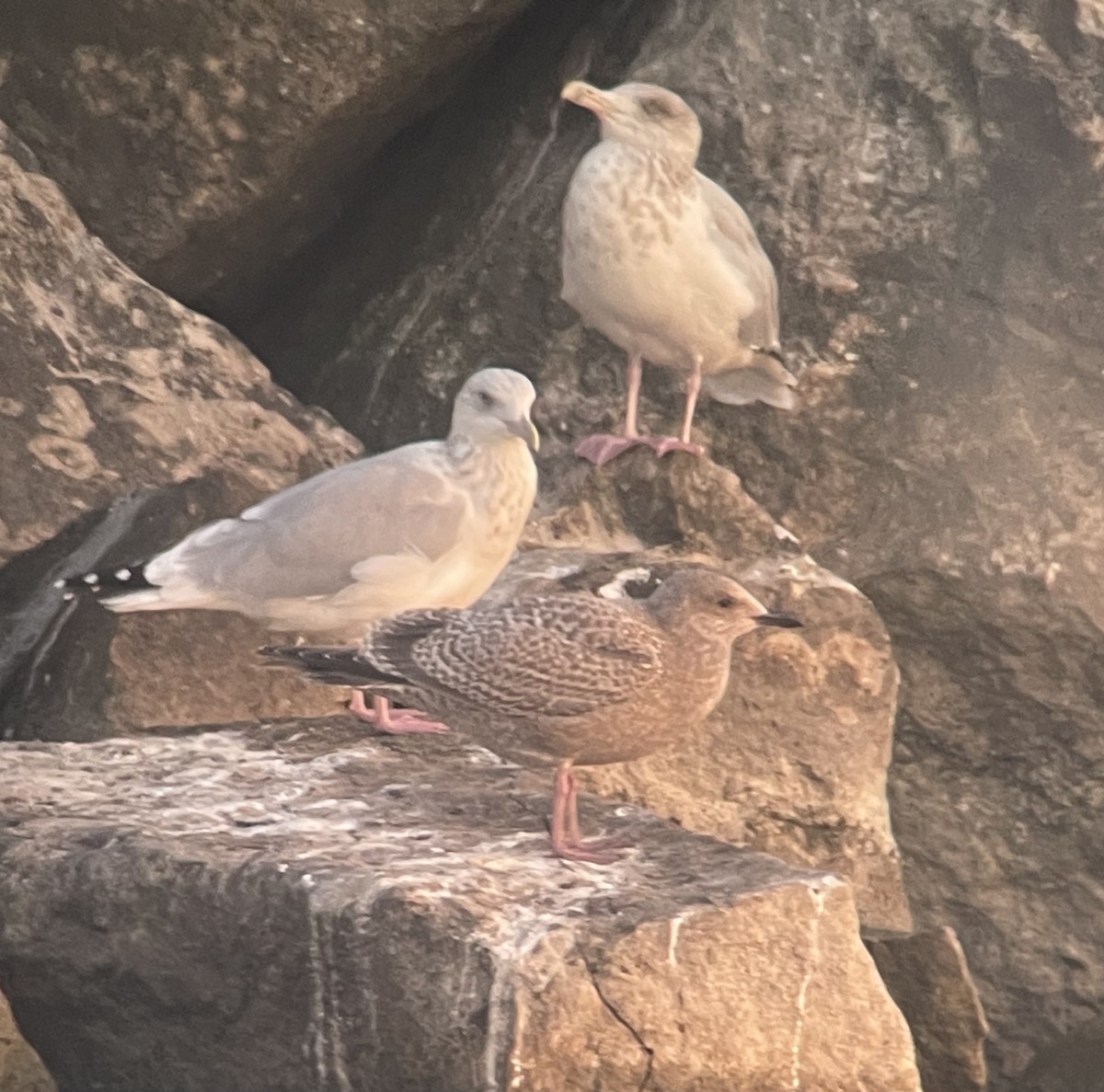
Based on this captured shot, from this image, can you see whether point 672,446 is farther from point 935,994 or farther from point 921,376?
point 935,994

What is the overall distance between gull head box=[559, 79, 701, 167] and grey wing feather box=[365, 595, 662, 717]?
114 cm

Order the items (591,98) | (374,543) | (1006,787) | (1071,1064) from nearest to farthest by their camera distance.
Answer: (374,543)
(591,98)
(1071,1064)
(1006,787)

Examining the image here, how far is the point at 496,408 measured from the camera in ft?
9.34

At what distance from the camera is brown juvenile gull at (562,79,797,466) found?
10.7 feet

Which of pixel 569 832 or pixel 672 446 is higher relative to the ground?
pixel 672 446

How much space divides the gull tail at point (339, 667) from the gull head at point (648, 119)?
121cm

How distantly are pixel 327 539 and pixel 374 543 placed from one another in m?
0.07

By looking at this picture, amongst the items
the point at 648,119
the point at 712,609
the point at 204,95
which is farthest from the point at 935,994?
the point at 204,95

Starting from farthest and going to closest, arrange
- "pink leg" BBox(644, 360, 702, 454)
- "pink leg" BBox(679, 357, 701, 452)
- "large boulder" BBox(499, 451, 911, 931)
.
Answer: "pink leg" BBox(679, 357, 701, 452), "pink leg" BBox(644, 360, 702, 454), "large boulder" BBox(499, 451, 911, 931)

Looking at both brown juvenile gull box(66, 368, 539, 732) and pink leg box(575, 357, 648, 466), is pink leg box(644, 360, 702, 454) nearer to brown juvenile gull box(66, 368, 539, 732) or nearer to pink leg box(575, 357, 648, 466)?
pink leg box(575, 357, 648, 466)

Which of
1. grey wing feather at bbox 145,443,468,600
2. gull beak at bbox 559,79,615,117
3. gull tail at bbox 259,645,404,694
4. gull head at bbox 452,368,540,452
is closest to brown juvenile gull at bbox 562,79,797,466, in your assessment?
gull beak at bbox 559,79,615,117

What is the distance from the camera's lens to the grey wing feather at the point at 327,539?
2812mm

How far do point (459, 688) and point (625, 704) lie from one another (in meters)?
0.22

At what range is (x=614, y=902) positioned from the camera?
2242 mm
